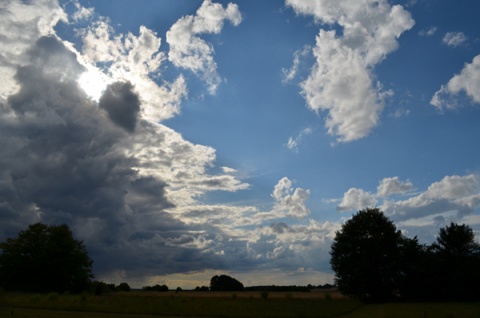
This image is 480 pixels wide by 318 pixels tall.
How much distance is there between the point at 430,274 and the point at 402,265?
403 centimetres

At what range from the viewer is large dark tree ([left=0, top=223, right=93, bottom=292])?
75.2m

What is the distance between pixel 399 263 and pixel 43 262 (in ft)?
200

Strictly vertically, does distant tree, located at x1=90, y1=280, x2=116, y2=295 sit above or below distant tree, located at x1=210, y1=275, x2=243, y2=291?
below

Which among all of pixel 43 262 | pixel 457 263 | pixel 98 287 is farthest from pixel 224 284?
pixel 457 263

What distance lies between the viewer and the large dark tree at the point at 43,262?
75.2 m

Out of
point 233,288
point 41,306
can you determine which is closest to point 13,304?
point 41,306

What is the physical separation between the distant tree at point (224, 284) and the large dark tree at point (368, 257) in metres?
67.8

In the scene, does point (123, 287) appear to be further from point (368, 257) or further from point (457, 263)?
point (457, 263)

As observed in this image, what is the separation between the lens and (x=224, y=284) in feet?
416

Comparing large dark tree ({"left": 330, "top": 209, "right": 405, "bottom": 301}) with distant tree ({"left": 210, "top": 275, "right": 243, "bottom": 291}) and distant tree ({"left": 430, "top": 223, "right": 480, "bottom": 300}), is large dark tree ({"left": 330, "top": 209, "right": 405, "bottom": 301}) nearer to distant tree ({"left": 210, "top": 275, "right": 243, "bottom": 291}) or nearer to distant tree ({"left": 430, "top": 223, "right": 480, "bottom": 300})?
distant tree ({"left": 430, "top": 223, "right": 480, "bottom": 300})

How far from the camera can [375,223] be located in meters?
64.7

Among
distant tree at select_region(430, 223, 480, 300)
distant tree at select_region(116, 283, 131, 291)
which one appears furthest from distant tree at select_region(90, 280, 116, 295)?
distant tree at select_region(430, 223, 480, 300)

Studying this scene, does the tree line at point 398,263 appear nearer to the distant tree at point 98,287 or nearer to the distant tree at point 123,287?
the distant tree at point 98,287

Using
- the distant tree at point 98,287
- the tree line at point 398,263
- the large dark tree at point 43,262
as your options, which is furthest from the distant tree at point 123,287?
the tree line at point 398,263
